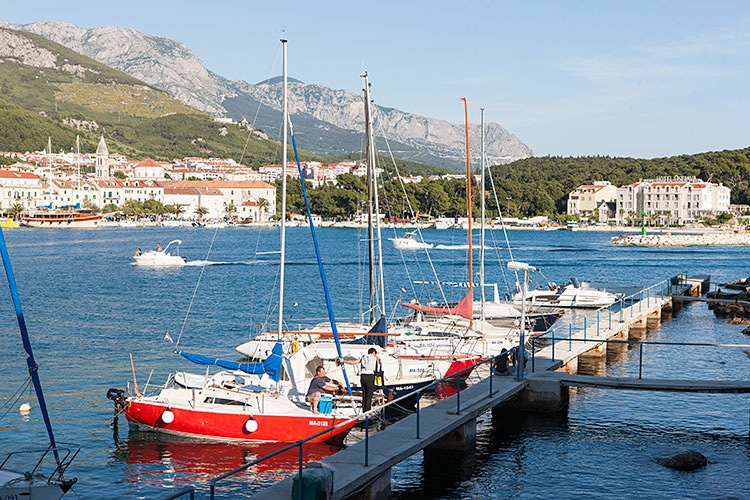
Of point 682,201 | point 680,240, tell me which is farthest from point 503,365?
point 682,201

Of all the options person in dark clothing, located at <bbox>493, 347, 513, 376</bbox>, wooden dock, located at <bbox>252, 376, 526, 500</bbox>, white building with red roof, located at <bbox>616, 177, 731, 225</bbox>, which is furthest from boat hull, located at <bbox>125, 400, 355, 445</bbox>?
white building with red roof, located at <bbox>616, 177, 731, 225</bbox>

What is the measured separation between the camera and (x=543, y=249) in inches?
4599

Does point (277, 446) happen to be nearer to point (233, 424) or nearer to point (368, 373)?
point (233, 424)

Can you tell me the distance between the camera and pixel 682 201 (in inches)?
7505

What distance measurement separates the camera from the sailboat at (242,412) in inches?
682

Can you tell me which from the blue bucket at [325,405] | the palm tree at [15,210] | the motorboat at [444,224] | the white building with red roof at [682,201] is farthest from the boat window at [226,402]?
the palm tree at [15,210]

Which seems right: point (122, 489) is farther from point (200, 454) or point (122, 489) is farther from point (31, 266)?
point (31, 266)

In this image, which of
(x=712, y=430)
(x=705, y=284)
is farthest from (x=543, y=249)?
(x=712, y=430)

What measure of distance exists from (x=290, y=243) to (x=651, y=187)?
362ft

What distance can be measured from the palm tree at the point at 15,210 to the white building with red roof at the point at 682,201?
156757 mm

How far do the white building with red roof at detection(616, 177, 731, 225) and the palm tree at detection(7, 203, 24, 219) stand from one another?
6172 inches

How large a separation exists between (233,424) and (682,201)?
191 metres

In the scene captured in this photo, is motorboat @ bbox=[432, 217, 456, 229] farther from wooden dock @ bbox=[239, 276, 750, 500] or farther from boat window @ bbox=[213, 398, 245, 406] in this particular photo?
boat window @ bbox=[213, 398, 245, 406]

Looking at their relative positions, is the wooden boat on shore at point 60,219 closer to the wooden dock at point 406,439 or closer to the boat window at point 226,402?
the boat window at point 226,402
